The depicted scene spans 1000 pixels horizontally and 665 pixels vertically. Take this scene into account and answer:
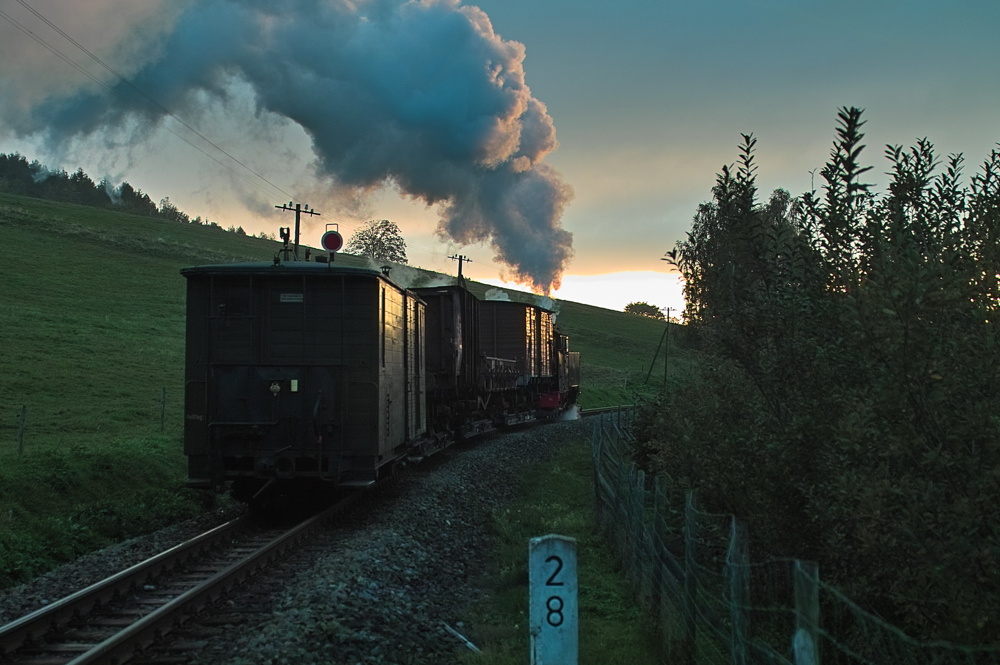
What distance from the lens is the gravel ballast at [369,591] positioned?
6777mm

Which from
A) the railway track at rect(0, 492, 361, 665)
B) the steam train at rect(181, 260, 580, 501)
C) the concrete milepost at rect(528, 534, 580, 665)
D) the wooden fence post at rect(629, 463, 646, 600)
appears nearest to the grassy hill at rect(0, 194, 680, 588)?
the railway track at rect(0, 492, 361, 665)

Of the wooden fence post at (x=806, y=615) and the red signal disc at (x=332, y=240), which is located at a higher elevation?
the red signal disc at (x=332, y=240)

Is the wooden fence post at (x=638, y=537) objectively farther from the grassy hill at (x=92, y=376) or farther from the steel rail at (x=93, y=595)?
the grassy hill at (x=92, y=376)

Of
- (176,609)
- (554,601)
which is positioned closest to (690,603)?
(554,601)

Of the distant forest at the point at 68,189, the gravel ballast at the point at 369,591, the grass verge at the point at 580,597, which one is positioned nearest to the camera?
the gravel ballast at the point at 369,591

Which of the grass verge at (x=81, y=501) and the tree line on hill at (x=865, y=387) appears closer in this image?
the tree line on hill at (x=865, y=387)

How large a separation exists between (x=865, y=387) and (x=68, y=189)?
140 m

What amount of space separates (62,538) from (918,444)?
1006 centimetres

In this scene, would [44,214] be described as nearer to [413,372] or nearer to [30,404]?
[30,404]

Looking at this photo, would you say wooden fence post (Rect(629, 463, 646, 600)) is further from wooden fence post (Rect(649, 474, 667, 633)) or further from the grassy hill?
the grassy hill

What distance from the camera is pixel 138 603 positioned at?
7922mm

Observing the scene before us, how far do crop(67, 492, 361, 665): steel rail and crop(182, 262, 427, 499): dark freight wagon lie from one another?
129 centimetres

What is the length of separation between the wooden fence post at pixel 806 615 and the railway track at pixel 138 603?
188 inches

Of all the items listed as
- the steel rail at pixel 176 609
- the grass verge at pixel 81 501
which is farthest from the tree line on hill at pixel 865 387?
the grass verge at pixel 81 501
